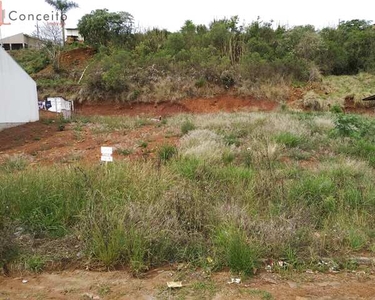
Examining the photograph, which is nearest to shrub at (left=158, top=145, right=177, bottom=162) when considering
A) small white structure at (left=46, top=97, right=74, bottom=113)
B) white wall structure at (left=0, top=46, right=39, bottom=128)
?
white wall structure at (left=0, top=46, right=39, bottom=128)

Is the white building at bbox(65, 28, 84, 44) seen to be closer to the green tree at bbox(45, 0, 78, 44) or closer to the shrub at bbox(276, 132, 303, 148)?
the green tree at bbox(45, 0, 78, 44)

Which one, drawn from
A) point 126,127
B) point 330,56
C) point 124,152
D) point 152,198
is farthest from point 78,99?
point 152,198

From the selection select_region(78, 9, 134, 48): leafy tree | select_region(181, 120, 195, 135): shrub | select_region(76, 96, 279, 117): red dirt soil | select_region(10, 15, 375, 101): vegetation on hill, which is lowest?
select_region(181, 120, 195, 135): shrub

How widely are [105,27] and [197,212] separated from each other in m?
28.9

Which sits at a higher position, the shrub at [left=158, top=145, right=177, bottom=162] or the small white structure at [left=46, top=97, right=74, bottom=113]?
the small white structure at [left=46, top=97, right=74, bottom=113]

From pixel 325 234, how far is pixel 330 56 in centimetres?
2523

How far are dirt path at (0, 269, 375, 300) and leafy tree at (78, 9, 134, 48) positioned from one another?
2858 cm

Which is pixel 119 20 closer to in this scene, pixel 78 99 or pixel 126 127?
pixel 78 99

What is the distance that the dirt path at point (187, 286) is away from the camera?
281 cm

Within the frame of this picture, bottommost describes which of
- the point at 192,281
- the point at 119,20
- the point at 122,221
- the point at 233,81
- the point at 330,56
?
the point at 192,281

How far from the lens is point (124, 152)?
28.3 ft

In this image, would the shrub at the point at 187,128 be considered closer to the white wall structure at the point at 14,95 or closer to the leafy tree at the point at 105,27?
the white wall structure at the point at 14,95

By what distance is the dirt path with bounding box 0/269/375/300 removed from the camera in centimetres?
281

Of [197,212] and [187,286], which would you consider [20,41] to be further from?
[187,286]
